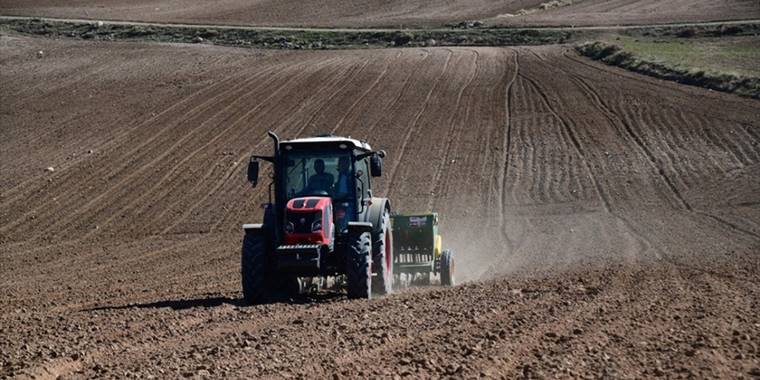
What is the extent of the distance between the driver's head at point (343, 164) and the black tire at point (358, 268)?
3.47 feet

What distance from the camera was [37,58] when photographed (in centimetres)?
4731

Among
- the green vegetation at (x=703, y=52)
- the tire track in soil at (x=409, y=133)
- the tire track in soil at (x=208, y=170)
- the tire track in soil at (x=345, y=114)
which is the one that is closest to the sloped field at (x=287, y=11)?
the green vegetation at (x=703, y=52)

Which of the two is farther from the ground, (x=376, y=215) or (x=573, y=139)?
(x=376, y=215)

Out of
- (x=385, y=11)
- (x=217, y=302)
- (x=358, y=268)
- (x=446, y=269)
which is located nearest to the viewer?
(x=358, y=268)

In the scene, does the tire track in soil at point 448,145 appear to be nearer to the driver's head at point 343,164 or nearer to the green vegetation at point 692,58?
the green vegetation at point 692,58

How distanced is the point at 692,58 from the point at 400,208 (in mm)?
19439

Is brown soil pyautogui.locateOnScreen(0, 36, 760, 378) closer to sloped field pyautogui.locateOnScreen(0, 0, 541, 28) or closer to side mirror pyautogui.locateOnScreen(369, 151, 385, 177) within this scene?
side mirror pyautogui.locateOnScreen(369, 151, 385, 177)

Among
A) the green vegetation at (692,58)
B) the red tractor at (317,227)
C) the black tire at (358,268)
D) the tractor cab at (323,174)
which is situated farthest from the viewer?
the green vegetation at (692,58)

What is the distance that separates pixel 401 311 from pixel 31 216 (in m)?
16.8

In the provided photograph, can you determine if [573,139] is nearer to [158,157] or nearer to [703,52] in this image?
[158,157]

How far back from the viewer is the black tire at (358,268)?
46.1 feet

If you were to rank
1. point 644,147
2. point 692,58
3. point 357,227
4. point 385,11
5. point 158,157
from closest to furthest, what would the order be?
point 357,227 < point 644,147 < point 158,157 < point 692,58 < point 385,11

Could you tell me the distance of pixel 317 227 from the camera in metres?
13.9

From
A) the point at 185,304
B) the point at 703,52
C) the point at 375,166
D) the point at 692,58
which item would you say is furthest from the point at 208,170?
the point at 703,52
